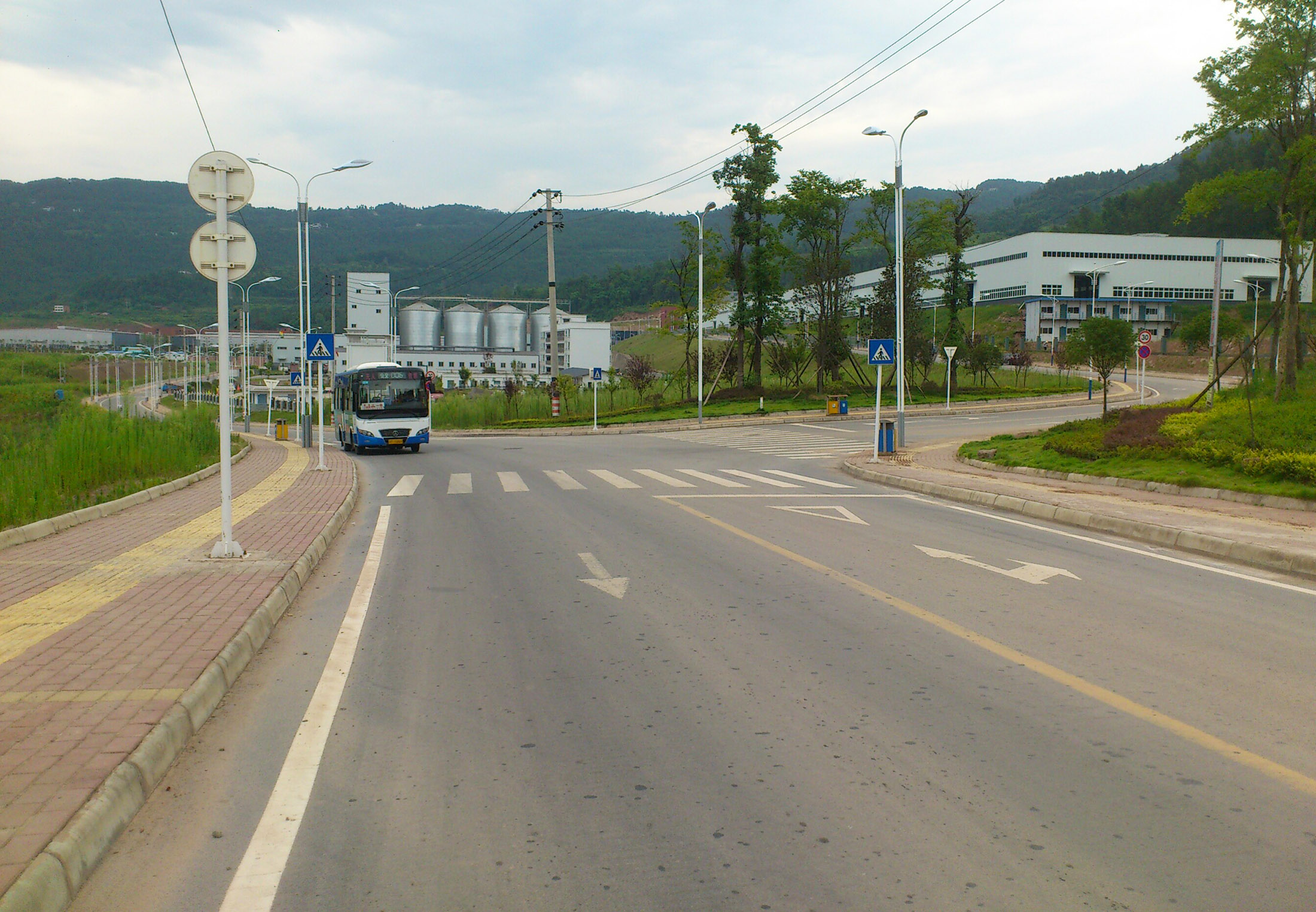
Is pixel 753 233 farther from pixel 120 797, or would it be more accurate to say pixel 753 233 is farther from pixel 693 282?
pixel 120 797

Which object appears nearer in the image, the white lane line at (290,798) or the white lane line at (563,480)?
the white lane line at (290,798)

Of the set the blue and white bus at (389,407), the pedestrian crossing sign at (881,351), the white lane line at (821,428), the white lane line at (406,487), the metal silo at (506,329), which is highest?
the metal silo at (506,329)

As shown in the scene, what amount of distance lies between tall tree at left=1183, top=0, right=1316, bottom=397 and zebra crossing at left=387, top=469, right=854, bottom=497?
426 inches

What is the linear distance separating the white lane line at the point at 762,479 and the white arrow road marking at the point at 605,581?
9.27 metres

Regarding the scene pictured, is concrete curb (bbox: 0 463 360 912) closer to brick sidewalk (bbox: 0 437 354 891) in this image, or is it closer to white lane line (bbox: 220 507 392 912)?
brick sidewalk (bbox: 0 437 354 891)

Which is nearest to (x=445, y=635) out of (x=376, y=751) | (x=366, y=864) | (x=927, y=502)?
(x=376, y=751)

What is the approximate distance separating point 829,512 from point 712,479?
5.83 metres

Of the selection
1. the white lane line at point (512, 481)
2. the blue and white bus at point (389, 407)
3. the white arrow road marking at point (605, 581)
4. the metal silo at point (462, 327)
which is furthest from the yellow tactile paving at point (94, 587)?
the metal silo at point (462, 327)

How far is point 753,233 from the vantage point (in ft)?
181

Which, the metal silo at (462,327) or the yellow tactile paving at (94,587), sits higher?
the metal silo at (462,327)

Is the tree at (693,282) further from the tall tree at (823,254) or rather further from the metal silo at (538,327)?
the metal silo at (538,327)

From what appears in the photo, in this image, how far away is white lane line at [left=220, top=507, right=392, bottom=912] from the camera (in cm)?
358

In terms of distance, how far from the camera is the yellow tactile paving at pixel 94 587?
686cm

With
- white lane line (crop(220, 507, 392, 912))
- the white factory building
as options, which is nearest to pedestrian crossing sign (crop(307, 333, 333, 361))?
white lane line (crop(220, 507, 392, 912))
